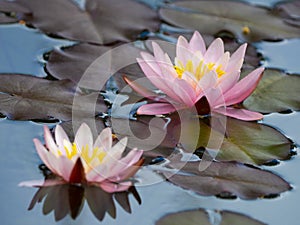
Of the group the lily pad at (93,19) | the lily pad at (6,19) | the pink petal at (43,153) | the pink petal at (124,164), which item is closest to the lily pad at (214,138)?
the pink petal at (124,164)

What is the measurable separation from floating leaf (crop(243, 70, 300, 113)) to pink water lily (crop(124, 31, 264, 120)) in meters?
0.07

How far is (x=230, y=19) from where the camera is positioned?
2057mm

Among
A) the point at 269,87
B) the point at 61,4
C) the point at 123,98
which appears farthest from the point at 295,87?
the point at 61,4

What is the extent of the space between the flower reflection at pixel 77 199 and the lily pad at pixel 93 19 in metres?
0.66

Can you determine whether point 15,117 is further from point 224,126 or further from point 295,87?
point 295,87

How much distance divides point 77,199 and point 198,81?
1.33 feet

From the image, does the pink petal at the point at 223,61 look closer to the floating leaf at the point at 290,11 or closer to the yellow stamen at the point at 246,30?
the yellow stamen at the point at 246,30

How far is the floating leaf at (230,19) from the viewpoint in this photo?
200 cm

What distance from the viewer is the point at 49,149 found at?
1.29 meters

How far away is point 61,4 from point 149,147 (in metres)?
0.78

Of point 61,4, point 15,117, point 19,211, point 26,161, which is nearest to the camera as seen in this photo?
point 19,211

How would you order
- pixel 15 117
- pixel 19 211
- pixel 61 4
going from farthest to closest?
1. pixel 61 4
2. pixel 15 117
3. pixel 19 211

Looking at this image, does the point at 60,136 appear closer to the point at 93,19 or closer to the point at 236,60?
the point at 236,60

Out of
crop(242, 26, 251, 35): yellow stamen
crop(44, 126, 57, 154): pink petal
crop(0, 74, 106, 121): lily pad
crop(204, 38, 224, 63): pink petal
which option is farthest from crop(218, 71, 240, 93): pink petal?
crop(242, 26, 251, 35): yellow stamen
